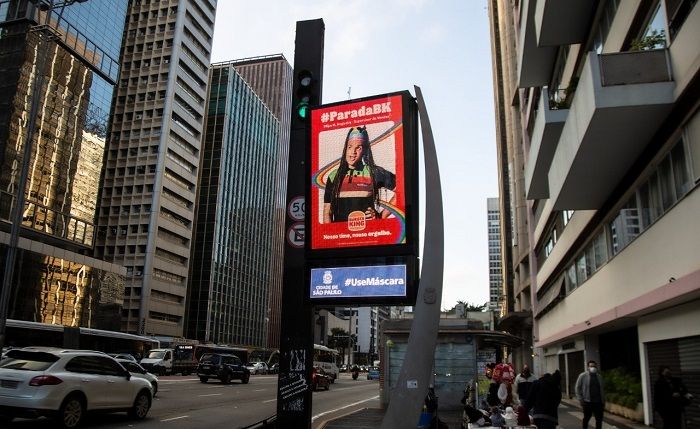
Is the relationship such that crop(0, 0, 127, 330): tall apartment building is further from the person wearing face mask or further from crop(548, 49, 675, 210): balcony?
the person wearing face mask

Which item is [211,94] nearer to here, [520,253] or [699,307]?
[520,253]

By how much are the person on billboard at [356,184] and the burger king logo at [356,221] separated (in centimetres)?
2

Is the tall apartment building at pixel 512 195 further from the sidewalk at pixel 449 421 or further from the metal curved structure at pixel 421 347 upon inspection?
the metal curved structure at pixel 421 347

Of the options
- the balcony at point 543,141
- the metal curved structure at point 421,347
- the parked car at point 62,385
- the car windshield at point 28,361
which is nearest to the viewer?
the metal curved structure at point 421,347

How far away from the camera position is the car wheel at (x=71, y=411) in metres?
11.7

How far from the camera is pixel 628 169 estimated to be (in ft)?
52.9

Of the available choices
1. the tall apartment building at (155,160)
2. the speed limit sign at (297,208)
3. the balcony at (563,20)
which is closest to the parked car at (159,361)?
the tall apartment building at (155,160)

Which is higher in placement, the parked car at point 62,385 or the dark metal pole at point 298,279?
the dark metal pole at point 298,279

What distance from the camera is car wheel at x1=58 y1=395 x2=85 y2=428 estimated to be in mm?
11664

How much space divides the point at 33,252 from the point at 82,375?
4678 centimetres

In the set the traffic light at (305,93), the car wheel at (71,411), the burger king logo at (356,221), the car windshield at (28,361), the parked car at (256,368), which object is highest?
the traffic light at (305,93)

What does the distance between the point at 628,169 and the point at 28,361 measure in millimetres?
15742

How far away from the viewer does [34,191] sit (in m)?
58.4

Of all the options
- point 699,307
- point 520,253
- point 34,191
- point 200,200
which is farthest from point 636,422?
point 200,200
